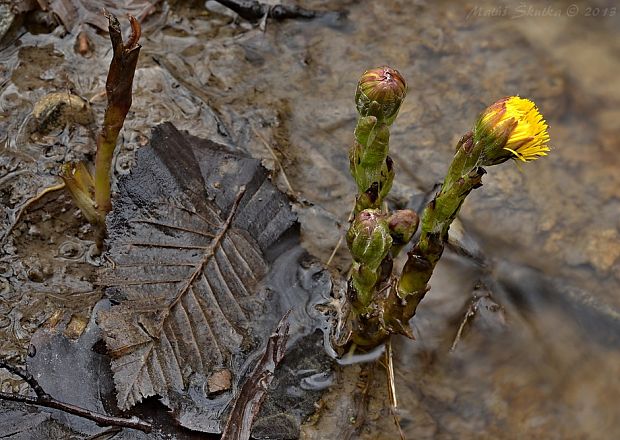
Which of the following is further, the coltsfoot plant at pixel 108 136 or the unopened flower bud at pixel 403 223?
the unopened flower bud at pixel 403 223

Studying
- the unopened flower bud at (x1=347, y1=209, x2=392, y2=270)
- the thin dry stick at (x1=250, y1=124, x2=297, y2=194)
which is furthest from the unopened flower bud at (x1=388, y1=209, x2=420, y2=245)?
the thin dry stick at (x1=250, y1=124, x2=297, y2=194)

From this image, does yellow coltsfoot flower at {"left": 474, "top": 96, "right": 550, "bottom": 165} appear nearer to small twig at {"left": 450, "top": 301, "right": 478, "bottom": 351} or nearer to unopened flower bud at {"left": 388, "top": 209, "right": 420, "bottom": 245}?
unopened flower bud at {"left": 388, "top": 209, "right": 420, "bottom": 245}

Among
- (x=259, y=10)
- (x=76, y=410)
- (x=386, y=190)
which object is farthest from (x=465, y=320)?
(x=259, y=10)

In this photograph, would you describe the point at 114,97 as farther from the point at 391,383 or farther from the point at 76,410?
the point at 391,383

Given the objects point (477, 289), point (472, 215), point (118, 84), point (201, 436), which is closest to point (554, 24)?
point (472, 215)

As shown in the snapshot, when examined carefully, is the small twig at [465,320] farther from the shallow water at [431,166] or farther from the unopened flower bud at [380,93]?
the unopened flower bud at [380,93]

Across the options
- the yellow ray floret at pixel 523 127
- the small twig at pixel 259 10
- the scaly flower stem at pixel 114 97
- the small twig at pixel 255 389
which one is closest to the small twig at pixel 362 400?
the small twig at pixel 255 389

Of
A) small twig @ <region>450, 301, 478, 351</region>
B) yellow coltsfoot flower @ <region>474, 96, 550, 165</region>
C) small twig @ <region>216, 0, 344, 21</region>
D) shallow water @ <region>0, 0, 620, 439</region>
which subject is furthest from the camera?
small twig @ <region>216, 0, 344, 21</region>
